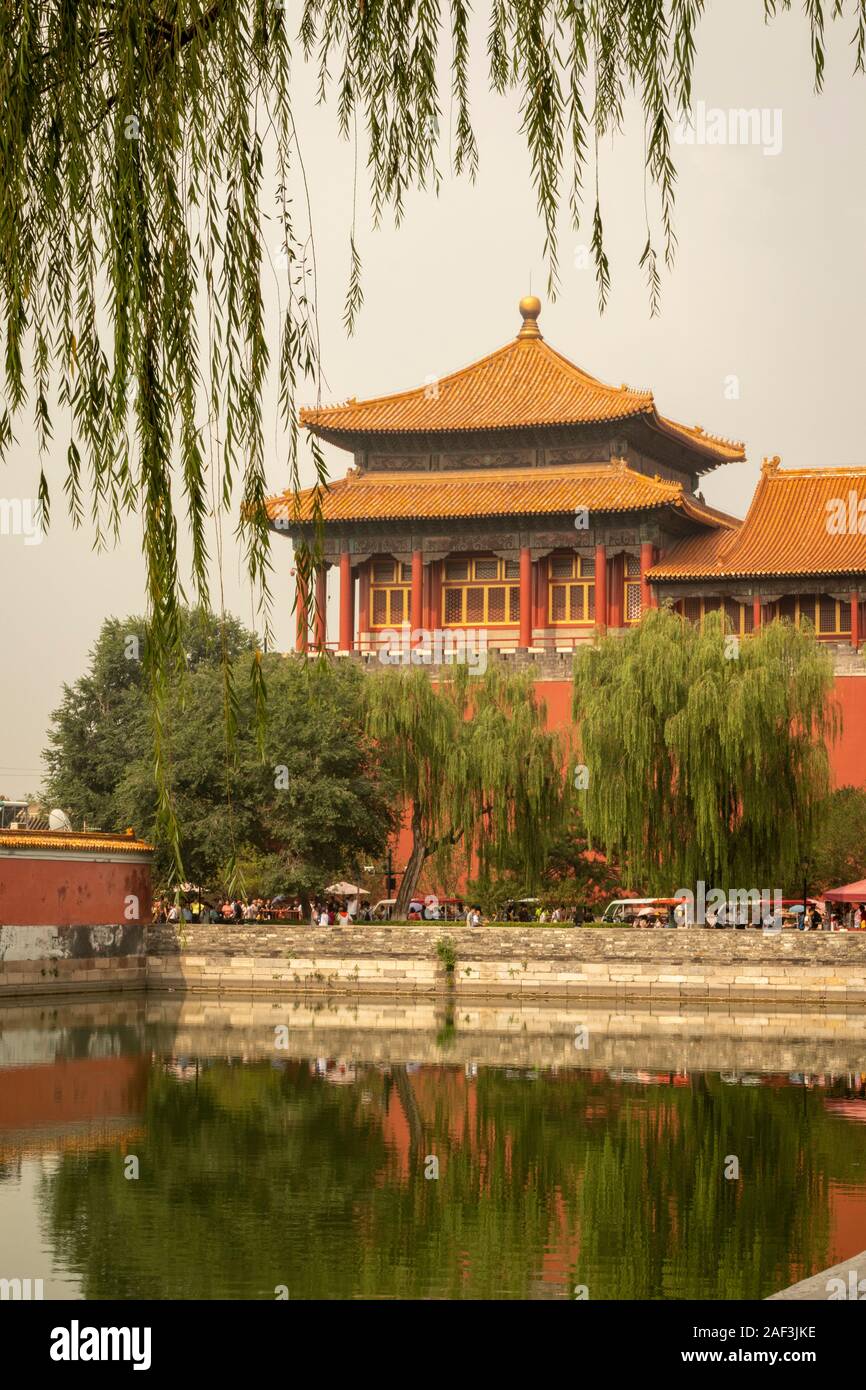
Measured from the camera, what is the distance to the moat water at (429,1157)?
9781 mm

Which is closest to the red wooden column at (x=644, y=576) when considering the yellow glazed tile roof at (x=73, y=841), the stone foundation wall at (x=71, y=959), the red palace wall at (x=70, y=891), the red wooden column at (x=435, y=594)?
the red wooden column at (x=435, y=594)

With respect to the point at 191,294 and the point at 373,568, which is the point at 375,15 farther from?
the point at 373,568

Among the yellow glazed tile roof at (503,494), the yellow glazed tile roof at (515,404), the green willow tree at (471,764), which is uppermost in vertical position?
the yellow glazed tile roof at (515,404)

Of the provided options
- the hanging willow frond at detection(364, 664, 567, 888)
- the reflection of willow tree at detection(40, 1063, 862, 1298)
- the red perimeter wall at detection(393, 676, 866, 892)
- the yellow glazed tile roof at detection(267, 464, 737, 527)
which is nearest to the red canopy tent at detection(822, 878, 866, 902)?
the red perimeter wall at detection(393, 676, 866, 892)

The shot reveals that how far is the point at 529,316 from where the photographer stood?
36.4 m

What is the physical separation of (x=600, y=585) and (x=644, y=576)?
98 centimetres

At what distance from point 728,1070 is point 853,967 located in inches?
241

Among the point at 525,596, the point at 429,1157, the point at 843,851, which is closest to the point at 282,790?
the point at 525,596

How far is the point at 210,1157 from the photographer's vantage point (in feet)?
44.0

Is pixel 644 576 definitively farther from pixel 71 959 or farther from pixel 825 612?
pixel 71 959

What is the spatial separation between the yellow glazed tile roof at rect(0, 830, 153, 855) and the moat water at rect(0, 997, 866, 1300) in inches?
130

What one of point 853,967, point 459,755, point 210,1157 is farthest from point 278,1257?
point 459,755

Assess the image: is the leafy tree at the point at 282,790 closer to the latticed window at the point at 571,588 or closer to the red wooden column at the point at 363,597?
the red wooden column at the point at 363,597

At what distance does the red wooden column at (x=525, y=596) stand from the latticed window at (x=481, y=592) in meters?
0.49
